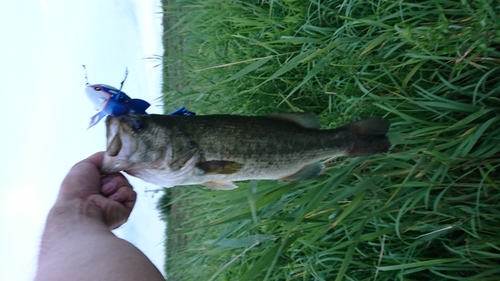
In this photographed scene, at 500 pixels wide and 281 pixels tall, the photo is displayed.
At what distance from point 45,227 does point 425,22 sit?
5.20ft

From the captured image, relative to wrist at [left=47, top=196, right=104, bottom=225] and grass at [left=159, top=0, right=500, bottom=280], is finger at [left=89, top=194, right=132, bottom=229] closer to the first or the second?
wrist at [left=47, top=196, right=104, bottom=225]

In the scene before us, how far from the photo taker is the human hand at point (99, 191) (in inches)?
55.3

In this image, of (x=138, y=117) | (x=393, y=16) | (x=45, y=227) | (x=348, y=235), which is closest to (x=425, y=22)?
(x=393, y=16)

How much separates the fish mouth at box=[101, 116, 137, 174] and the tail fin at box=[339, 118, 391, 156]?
2.38 feet

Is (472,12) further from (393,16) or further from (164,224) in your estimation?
(164,224)

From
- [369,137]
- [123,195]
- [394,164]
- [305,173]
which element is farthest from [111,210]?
[394,164]

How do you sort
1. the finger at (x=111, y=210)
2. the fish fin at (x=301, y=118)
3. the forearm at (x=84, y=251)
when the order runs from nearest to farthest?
the forearm at (x=84, y=251)
the finger at (x=111, y=210)
the fish fin at (x=301, y=118)

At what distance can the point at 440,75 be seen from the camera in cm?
181

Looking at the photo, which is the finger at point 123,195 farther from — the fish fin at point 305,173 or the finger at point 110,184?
the fish fin at point 305,173

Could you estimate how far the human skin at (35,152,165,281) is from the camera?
1190 mm

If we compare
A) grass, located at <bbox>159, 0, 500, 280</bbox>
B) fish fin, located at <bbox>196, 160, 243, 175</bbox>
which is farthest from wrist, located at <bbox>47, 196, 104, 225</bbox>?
grass, located at <bbox>159, 0, 500, 280</bbox>

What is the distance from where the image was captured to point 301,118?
155 cm

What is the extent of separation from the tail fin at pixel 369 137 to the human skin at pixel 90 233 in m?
0.76

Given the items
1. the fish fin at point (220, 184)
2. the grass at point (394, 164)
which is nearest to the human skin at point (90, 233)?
the fish fin at point (220, 184)
